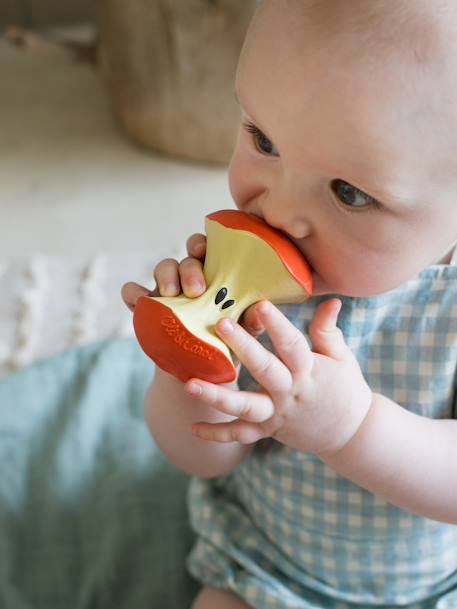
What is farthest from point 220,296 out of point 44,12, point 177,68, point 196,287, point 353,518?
point 44,12

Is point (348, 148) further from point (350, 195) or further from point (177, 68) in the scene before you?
point (177, 68)

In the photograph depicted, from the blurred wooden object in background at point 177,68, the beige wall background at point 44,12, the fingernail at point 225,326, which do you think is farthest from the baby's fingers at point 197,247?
the beige wall background at point 44,12

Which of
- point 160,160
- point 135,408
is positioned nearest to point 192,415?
point 135,408

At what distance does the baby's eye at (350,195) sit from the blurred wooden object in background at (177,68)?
2.97 feet

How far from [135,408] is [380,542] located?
388 mm

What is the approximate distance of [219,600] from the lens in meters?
0.77

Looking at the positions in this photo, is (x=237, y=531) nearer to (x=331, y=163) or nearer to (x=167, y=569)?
(x=167, y=569)

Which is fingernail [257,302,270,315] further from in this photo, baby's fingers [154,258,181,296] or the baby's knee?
the baby's knee

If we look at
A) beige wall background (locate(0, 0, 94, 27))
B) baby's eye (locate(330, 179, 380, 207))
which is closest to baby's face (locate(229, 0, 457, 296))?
baby's eye (locate(330, 179, 380, 207))

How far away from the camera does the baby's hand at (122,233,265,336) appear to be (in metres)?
0.59

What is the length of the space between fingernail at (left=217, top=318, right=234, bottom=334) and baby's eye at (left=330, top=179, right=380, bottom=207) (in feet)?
0.35

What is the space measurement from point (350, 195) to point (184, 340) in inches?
5.5

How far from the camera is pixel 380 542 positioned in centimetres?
73

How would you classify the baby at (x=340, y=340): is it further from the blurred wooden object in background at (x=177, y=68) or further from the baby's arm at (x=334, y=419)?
the blurred wooden object in background at (x=177, y=68)
